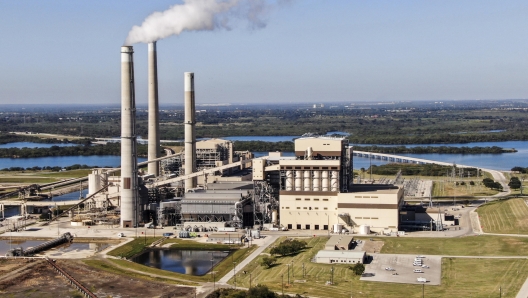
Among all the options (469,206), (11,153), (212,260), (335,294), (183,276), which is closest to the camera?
(335,294)

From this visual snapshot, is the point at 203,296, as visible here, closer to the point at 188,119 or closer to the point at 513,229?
the point at 513,229

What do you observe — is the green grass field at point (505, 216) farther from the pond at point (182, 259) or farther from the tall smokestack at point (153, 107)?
the tall smokestack at point (153, 107)

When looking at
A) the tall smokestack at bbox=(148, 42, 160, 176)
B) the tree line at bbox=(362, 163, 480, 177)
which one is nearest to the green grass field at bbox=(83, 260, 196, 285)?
the tall smokestack at bbox=(148, 42, 160, 176)

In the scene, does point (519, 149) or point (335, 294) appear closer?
point (335, 294)

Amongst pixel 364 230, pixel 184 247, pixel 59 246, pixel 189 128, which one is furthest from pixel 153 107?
pixel 364 230

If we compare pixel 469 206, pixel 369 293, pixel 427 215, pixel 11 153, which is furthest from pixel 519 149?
pixel 369 293

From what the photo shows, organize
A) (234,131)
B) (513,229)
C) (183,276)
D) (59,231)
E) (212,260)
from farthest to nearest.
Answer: (234,131), (59,231), (513,229), (212,260), (183,276)

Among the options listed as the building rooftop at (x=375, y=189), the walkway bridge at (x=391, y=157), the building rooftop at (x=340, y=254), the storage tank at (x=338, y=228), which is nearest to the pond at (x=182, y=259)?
the building rooftop at (x=340, y=254)
